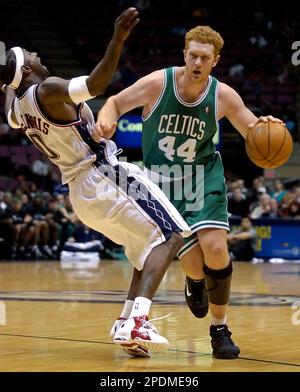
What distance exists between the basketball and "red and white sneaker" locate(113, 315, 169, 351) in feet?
4.05

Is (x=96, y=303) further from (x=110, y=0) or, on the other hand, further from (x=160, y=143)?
(x=110, y=0)

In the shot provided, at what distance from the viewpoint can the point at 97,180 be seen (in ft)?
16.9

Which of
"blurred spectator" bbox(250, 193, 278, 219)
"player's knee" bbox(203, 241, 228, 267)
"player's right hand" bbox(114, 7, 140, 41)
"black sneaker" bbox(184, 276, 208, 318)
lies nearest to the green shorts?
"player's knee" bbox(203, 241, 228, 267)

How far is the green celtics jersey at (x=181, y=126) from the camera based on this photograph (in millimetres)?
5391

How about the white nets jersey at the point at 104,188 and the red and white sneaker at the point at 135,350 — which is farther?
the white nets jersey at the point at 104,188

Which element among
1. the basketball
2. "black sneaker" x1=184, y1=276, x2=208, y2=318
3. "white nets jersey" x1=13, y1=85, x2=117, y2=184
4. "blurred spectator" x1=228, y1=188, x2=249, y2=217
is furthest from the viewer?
"blurred spectator" x1=228, y1=188, x2=249, y2=217

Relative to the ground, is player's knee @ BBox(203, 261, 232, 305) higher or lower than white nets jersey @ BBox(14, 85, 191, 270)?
lower

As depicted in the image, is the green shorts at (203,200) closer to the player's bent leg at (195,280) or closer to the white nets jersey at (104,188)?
the player's bent leg at (195,280)

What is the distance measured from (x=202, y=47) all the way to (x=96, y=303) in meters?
3.57

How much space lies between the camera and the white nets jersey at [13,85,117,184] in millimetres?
5090

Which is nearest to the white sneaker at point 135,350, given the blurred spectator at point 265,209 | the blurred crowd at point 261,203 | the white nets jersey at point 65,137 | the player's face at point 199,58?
the white nets jersey at point 65,137

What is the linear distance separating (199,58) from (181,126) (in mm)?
437

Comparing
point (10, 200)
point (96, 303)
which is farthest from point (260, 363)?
point (10, 200)

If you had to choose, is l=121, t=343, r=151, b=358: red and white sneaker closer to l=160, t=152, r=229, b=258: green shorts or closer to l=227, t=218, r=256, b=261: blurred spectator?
l=160, t=152, r=229, b=258: green shorts
